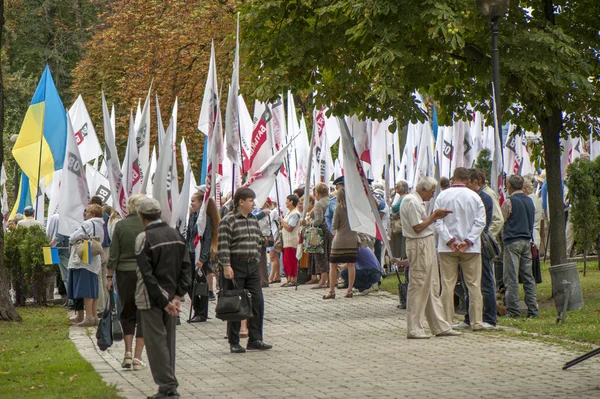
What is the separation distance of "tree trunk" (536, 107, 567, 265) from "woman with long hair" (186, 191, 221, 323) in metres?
5.28

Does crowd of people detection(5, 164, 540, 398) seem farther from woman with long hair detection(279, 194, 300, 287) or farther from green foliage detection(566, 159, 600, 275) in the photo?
green foliage detection(566, 159, 600, 275)

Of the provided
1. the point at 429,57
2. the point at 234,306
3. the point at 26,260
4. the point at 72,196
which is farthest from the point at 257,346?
the point at 26,260

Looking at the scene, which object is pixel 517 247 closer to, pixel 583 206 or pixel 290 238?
pixel 583 206

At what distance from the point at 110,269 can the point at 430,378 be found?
358 cm

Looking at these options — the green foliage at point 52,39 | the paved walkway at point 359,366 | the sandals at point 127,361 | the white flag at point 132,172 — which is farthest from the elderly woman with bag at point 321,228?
the green foliage at point 52,39

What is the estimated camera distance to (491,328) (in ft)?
44.3

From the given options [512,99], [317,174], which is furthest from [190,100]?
[512,99]

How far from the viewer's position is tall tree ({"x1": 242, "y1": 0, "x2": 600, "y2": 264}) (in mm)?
15703

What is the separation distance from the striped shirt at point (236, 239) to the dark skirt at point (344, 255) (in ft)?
18.5

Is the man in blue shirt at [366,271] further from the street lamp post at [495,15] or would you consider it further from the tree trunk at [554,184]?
the street lamp post at [495,15]

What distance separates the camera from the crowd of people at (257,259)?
9477 millimetres

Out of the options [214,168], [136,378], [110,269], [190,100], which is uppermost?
[190,100]

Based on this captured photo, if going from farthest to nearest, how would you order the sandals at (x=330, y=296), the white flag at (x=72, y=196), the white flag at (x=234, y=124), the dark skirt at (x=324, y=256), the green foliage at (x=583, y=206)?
the green foliage at (x=583, y=206) → the dark skirt at (x=324, y=256) → the sandals at (x=330, y=296) → the white flag at (x=72, y=196) → the white flag at (x=234, y=124)

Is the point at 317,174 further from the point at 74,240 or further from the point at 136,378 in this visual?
the point at 136,378
